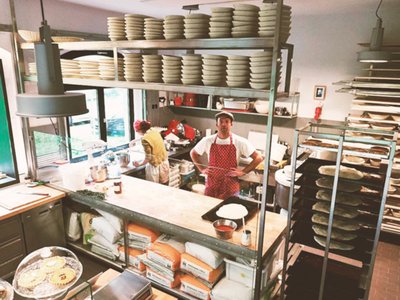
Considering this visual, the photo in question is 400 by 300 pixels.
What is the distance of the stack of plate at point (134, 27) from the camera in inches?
110

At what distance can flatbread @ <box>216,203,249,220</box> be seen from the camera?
2648mm

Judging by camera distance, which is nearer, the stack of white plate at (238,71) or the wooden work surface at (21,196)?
the stack of white plate at (238,71)

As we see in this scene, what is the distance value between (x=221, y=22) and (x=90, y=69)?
1841 mm

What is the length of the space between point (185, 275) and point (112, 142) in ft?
12.2

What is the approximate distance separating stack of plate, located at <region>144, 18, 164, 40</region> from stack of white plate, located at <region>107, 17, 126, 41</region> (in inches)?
13.5

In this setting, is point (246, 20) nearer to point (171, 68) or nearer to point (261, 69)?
point (261, 69)

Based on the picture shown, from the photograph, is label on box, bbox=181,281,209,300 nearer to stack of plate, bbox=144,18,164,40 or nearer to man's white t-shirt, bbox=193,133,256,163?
man's white t-shirt, bbox=193,133,256,163

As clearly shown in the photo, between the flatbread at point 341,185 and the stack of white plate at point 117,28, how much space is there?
2287 mm

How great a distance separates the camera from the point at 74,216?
3.57 m

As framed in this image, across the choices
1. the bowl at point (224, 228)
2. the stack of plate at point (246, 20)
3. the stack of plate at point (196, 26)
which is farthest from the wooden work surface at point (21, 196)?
the stack of plate at point (246, 20)

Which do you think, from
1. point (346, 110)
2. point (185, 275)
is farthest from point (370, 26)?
point (185, 275)

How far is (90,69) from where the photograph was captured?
343 centimetres

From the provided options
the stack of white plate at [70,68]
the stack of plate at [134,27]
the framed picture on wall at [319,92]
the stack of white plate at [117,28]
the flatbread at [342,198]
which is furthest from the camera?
the framed picture on wall at [319,92]

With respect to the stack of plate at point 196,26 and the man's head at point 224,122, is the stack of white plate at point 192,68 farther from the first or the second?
the man's head at point 224,122
